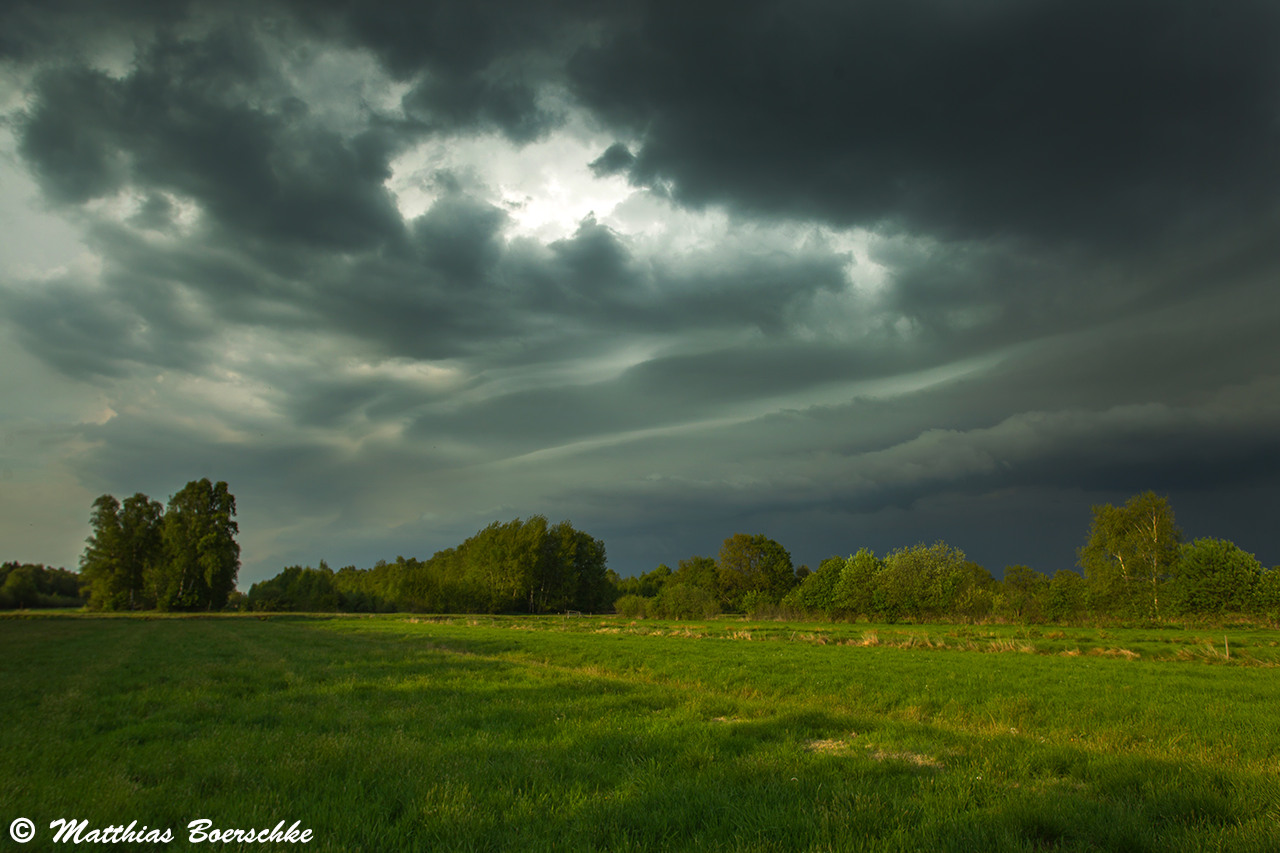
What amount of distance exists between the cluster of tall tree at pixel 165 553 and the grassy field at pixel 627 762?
314 ft

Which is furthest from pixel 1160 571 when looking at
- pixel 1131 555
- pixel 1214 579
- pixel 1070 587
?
pixel 1070 587

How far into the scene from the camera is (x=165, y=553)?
9856 centimetres

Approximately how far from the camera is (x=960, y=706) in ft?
53.8

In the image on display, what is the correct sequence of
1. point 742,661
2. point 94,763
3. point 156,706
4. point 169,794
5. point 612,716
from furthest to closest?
point 742,661 < point 156,706 < point 612,716 < point 94,763 < point 169,794

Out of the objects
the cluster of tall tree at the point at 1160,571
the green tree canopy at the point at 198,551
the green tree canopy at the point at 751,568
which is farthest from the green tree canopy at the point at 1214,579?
the green tree canopy at the point at 198,551

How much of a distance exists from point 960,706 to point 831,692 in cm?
402

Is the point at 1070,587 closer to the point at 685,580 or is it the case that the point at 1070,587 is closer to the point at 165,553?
the point at 685,580

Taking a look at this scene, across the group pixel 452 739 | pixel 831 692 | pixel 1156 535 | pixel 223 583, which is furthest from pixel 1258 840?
pixel 223 583

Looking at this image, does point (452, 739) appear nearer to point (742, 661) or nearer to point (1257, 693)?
point (742, 661)

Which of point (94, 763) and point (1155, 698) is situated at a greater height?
point (94, 763)

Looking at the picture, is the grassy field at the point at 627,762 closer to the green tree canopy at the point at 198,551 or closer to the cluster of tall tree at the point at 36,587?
the green tree canopy at the point at 198,551

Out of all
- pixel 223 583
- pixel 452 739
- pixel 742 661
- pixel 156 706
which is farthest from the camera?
pixel 223 583

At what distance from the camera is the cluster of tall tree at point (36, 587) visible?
105719 mm

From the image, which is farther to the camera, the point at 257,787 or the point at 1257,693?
the point at 1257,693
